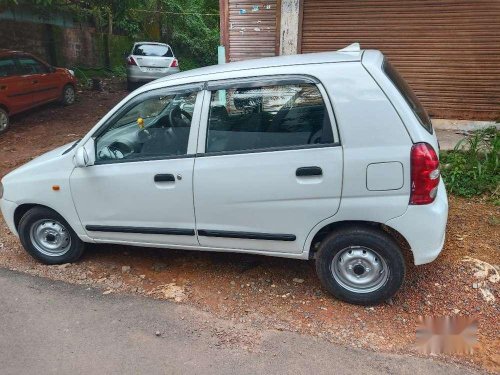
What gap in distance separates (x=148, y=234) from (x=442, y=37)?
19.1ft

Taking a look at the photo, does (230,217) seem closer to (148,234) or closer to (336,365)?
(148,234)

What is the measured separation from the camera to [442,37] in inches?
269

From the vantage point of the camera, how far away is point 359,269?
312 cm

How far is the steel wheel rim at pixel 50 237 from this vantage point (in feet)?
12.9

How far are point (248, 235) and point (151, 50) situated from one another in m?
12.7

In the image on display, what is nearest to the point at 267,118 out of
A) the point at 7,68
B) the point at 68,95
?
the point at 7,68

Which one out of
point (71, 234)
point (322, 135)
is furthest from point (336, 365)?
point (71, 234)

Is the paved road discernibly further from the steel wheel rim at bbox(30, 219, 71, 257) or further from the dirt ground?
the steel wheel rim at bbox(30, 219, 71, 257)

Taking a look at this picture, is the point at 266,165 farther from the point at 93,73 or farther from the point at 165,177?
the point at 93,73

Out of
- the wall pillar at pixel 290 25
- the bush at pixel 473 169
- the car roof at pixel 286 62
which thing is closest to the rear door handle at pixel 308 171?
the car roof at pixel 286 62

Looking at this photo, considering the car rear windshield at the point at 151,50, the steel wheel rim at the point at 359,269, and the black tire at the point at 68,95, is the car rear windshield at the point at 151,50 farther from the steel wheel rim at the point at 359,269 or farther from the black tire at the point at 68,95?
the steel wheel rim at the point at 359,269

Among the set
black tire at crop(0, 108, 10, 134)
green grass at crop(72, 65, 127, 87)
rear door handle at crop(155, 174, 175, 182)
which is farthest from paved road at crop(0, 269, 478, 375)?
green grass at crop(72, 65, 127, 87)

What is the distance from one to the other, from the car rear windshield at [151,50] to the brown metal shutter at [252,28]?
7.45 m

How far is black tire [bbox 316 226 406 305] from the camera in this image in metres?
3.00
